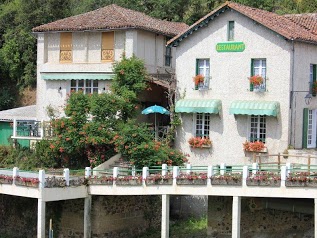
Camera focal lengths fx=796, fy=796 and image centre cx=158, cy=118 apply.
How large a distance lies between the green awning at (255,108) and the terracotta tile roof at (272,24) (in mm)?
3223

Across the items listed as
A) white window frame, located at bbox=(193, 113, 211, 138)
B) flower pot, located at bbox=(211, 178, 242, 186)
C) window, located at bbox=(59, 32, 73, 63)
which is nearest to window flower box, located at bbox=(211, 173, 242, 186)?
flower pot, located at bbox=(211, 178, 242, 186)

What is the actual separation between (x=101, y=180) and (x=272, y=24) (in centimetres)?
1095

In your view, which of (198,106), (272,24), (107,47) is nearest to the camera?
(272,24)

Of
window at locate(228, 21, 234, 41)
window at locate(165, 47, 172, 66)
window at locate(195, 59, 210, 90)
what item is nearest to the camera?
window at locate(228, 21, 234, 41)

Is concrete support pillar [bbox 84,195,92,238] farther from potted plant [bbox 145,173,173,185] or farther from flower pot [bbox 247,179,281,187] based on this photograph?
flower pot [bbox 247,179,281,187]

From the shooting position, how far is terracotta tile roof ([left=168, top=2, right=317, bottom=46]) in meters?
36.7

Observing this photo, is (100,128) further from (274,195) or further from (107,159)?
(274,195)

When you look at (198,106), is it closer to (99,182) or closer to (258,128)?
(258,128)

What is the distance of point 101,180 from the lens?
34438 mm

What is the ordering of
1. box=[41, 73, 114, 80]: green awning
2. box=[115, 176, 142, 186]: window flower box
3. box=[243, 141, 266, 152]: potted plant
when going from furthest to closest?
box=[41, 73, 114, 80]: green awning, box=[243, 141, 266, 152]: potted plant, box=[115, 176, 142, 186]: window flower box

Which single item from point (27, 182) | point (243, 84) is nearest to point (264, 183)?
point (243, 84)

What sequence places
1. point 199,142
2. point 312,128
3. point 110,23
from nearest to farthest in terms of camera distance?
1. point 312,128
2. point 199,142
3. point 110,23

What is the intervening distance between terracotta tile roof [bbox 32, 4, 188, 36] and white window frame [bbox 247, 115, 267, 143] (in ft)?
25.7

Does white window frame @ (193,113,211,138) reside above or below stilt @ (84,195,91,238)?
above
